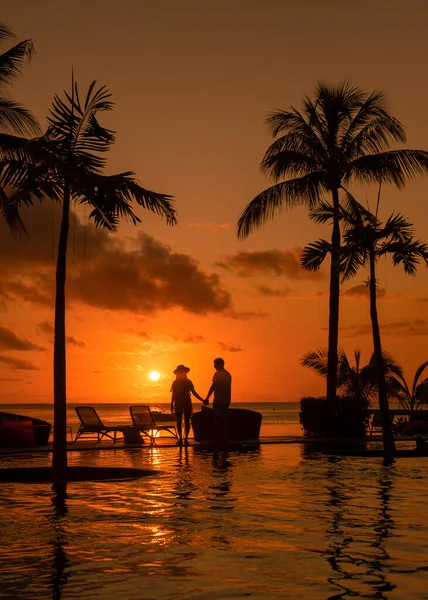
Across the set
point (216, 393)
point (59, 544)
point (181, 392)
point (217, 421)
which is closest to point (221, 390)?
point (216, 393)

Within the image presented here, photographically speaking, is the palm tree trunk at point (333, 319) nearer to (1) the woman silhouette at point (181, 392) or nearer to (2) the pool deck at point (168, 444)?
(2) the pool deck at point (168, 444)

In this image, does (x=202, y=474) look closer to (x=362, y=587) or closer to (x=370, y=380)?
(x=362, y=587)

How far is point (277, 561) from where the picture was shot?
8.59 meters

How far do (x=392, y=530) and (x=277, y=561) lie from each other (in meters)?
2.40

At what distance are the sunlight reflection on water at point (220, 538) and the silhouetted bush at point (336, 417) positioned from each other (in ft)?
46.0

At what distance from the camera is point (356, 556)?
8805mm

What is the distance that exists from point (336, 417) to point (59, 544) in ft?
76.7

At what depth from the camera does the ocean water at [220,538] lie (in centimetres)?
744

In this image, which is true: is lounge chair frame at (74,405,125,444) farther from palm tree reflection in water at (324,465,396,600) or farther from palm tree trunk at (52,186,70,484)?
palm tree reflection in water at (324,465,396,600)

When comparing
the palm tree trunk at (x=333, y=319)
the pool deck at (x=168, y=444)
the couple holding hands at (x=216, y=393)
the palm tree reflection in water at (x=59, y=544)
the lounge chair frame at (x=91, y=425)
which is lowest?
the palm tree reflection in water at (x=59, y=544)

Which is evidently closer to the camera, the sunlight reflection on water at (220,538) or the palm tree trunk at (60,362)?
the sunlight reflection on water at (220,538)

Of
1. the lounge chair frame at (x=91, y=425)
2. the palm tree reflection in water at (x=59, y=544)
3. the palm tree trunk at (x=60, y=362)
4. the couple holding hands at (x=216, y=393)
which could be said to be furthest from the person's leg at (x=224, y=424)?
the palm tree reflection in water at (x=59, y=544)

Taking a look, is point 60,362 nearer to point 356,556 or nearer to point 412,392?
point 356,556

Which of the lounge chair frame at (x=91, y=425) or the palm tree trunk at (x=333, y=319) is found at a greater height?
the palm tree trunk at (x=333, y=319)
